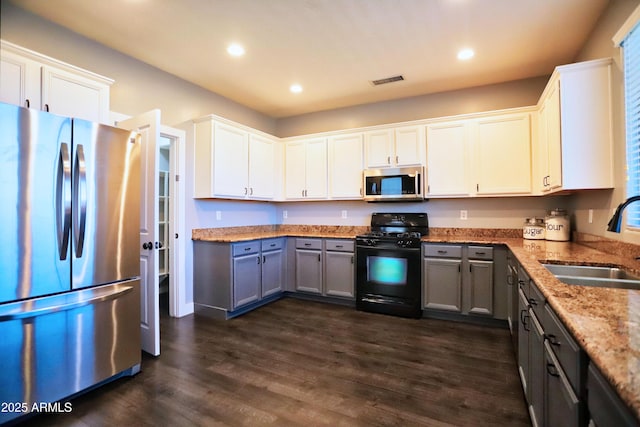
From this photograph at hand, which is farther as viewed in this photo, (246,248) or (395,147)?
(395,147)

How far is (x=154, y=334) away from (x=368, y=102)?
3796 mm

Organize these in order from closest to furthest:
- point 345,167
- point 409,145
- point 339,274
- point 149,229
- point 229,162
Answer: point 149,229 < point 229,162 < point 409,145 < point 339,274 < point 345,167

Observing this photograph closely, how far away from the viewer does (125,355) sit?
84.5 inches

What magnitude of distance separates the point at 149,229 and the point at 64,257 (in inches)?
26.9

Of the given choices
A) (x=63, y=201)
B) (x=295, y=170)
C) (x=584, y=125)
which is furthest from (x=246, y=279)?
(x=584, y=125)

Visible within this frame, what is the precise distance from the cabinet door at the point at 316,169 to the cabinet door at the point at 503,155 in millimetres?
1946

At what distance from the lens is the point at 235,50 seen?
288 centimetres

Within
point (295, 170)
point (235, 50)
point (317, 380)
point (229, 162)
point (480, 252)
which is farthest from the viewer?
point (295, 170)

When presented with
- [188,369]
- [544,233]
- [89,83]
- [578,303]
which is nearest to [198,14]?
[89,83]

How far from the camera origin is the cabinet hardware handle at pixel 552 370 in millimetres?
1112

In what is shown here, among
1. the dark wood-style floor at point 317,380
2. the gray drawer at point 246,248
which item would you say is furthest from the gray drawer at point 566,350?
the gray drawer at point 246,248

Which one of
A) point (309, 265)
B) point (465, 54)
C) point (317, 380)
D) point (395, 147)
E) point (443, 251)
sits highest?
point (465, 54)

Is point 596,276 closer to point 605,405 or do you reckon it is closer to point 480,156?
point 605,405

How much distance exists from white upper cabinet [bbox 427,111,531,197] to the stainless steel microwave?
158mm
